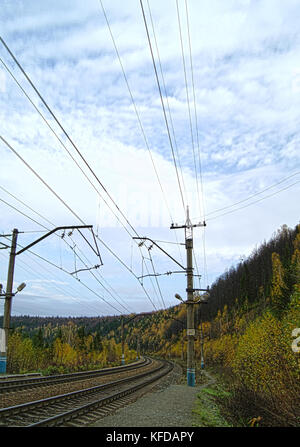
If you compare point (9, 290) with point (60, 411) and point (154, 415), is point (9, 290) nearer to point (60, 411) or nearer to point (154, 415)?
point (60, 411)

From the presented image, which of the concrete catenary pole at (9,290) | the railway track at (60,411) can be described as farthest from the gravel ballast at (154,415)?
the concrete catenary pole at (9,290)

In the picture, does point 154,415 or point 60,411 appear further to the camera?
point 60,411

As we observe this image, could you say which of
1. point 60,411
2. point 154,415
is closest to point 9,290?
point 60,411

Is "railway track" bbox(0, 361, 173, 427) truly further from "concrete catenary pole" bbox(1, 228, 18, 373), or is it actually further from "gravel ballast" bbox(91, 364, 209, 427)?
"concrete catenary pole" bbox(1, 228, 18, 373)

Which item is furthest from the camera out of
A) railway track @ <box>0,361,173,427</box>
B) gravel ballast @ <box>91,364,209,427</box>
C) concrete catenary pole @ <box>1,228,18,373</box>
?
concrete catenary pole @ <box>1,228,18,373</box>

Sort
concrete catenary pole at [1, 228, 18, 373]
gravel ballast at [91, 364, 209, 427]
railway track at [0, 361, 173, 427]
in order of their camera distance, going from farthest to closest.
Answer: concrete catenary pole at [1, 228, 18, 373]
gravel ballast at [91, 364, 209, 427]
railway track at [0, 361, 173, 427]

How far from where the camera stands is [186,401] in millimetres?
12289

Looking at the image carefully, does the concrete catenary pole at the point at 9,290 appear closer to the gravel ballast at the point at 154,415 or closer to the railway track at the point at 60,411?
the railway track at the point at 60,411

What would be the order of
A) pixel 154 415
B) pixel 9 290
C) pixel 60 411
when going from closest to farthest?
pixel 154 415 → pixel 60 411 → pixel 9 290

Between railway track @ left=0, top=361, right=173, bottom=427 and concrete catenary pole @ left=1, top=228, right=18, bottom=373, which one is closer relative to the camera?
railway track @ left=0, top=361, right=173, bottom=427

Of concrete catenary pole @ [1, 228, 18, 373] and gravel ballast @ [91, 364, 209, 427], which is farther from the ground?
concrete catenary pole @ [1, 228, 18, 373]

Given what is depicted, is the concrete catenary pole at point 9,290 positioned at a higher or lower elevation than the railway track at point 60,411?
higher

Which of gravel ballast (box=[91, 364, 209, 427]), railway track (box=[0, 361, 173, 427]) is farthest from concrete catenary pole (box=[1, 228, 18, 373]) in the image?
gravel ballast (box=[91, 364, 209, 427])

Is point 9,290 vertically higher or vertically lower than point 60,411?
higher
